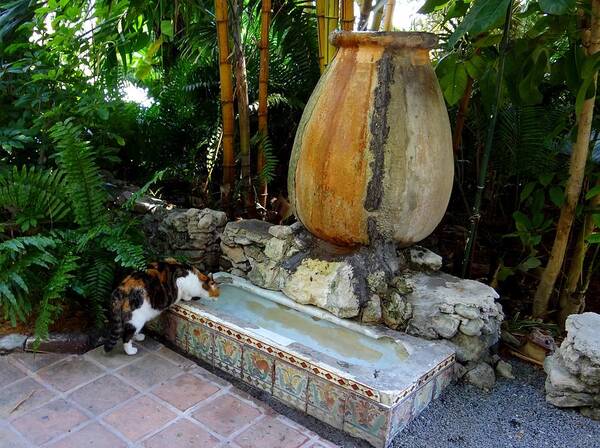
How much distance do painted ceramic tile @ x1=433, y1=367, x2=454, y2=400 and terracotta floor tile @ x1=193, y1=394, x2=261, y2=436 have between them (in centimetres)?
81

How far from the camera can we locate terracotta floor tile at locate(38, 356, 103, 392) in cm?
264

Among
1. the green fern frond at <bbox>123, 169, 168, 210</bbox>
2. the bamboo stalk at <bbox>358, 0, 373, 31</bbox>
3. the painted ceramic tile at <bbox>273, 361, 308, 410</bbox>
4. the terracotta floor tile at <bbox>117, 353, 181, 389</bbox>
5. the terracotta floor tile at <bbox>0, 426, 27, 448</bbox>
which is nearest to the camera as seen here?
the terracotta floor tile at <bbox>0, 426, 27, 448</bbox>

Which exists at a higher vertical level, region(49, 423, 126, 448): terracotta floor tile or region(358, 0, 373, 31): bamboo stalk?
region(358, 0, 373, 31): bamboo stalk

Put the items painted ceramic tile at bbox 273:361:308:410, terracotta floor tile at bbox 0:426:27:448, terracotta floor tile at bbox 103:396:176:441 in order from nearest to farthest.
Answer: terracotta floor tile at bbox 0:426:27:448
terracotta floor tile at bbox 103:396:176:441
painted ceramic tile at bbox 273:361:308:410

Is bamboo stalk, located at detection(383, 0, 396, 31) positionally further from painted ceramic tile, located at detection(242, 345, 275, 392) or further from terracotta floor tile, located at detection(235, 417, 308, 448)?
terracotta floor tile, located at detection(235, 417, 308, 448)

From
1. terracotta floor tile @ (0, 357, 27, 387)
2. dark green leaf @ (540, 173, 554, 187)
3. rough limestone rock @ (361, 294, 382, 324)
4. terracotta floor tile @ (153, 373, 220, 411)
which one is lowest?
terracotta floor tile @ (153, 373, 220, 411)

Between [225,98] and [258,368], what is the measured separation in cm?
160

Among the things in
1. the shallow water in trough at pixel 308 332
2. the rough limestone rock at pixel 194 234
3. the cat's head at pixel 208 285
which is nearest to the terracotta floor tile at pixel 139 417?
the shallow water in trough at pixel 308 332

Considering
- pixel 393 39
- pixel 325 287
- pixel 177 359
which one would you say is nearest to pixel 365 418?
pixel 325 287

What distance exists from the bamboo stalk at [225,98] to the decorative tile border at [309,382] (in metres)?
1.00

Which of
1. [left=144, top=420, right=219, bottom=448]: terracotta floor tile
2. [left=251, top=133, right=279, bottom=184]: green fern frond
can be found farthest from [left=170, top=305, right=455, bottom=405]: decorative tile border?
[left=251, top=133, right=279, bottom=184]: green fern frond

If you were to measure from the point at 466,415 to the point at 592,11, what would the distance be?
1.88 metres

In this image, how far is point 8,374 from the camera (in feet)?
8.83

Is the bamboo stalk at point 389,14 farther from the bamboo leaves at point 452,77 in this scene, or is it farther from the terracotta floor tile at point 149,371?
the terracotta floor tile at point 149,371
